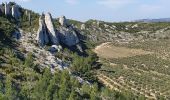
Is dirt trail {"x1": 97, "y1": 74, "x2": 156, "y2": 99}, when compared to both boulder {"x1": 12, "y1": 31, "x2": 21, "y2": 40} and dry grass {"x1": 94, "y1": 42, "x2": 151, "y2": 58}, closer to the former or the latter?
boulder {"x1": 12, "y1": 31, "x2": 21, "y2": 40}

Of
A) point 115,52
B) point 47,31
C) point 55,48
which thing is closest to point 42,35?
point 55,48

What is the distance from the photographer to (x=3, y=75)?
91.6 meters

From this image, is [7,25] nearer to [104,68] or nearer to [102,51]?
[104,68]

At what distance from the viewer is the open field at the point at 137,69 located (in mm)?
113125

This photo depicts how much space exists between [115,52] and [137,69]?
4092cm

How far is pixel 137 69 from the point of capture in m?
139

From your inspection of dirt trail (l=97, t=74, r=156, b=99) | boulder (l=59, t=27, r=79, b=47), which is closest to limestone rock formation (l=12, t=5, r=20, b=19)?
boulder (l=59, t=27, r=79, b=47)

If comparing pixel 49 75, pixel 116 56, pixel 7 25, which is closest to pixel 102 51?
pixel 116 56

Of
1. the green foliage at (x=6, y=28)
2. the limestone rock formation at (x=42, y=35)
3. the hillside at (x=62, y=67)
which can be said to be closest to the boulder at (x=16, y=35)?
the hillside at (x=62, y=67)

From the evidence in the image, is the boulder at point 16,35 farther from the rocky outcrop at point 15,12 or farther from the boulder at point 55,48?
the rocky outcrop at point 15,12

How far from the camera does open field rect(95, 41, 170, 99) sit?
11312 centimetres

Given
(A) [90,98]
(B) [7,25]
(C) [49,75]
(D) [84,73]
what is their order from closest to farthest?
(A) [90,98] < (C) [49,75] < (D) [84,73] < (B) [7,25]

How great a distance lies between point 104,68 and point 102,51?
45.6 metres

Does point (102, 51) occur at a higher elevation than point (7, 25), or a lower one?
lower
